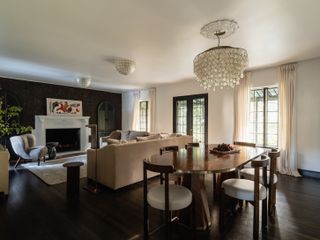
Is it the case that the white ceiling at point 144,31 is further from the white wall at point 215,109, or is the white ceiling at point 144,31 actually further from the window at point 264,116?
the white wall at point 215,109

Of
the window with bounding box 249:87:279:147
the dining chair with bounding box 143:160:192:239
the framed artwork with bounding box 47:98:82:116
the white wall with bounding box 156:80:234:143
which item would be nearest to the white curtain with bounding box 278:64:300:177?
the window with bounding box 249:87:279:147

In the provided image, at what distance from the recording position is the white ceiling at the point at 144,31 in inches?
80.6

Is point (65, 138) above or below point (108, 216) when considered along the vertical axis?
above

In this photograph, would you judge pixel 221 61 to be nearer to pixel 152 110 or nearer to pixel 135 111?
pixel 152 110

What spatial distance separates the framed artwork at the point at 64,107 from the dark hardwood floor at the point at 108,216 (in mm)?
3464

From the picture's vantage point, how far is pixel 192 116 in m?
6.09

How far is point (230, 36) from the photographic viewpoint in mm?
2771

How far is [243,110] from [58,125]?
6.18m

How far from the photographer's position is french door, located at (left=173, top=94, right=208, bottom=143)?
228 inches

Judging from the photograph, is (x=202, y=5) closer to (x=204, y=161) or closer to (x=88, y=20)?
(x=88, y=20)

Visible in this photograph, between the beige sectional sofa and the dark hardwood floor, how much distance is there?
0.22 meters

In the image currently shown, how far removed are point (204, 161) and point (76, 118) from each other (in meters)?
6.06

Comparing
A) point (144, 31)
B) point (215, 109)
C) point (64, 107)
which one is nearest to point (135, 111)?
point (64, 107)

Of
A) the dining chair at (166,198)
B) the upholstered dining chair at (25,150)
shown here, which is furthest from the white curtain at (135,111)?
the dining chair at (166,198)
